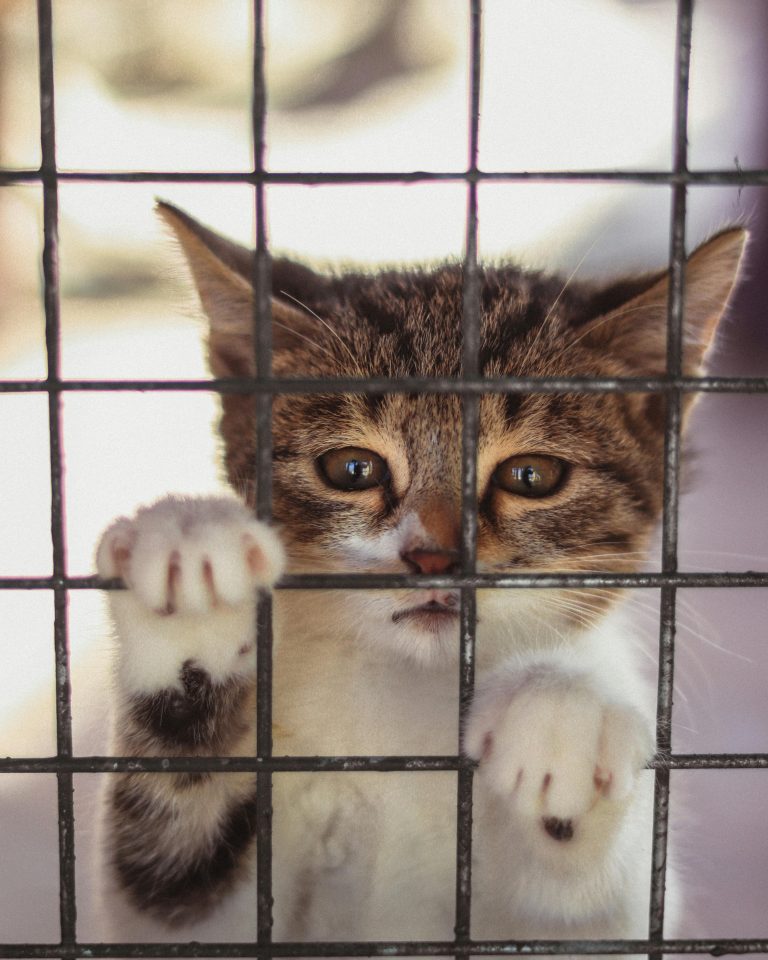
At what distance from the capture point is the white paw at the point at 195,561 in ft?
2.88

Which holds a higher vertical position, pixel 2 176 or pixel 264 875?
pixel 2 176

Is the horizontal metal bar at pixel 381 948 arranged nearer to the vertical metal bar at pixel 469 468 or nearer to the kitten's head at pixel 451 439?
the vertical metal bar at pixel 469 468

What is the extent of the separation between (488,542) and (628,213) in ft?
4.77

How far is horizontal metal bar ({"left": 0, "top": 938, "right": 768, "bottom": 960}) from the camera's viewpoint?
2.87ft

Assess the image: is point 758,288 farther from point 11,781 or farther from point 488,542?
point 11,781

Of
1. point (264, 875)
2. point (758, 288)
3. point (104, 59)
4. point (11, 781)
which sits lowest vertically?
point (11, 781)

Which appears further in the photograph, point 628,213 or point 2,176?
point 628,213

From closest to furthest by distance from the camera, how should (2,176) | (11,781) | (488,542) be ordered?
(2,176)
(488,542)
(11,781)

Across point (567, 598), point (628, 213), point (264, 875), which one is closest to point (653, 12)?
point (628, 213)

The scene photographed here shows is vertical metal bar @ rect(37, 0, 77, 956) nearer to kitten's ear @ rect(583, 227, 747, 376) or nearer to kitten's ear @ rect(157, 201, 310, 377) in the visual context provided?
kitten's ear @ rect(157, 201, 310, 377)

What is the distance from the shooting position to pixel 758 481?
277cm

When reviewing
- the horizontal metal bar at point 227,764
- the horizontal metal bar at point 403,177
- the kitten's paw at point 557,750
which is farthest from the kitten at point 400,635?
the horizontal metal bar at point 403,177

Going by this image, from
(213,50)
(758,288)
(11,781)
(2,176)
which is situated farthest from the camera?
(758,288)

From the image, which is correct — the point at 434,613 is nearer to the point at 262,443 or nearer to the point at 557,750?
the point at 557,750
